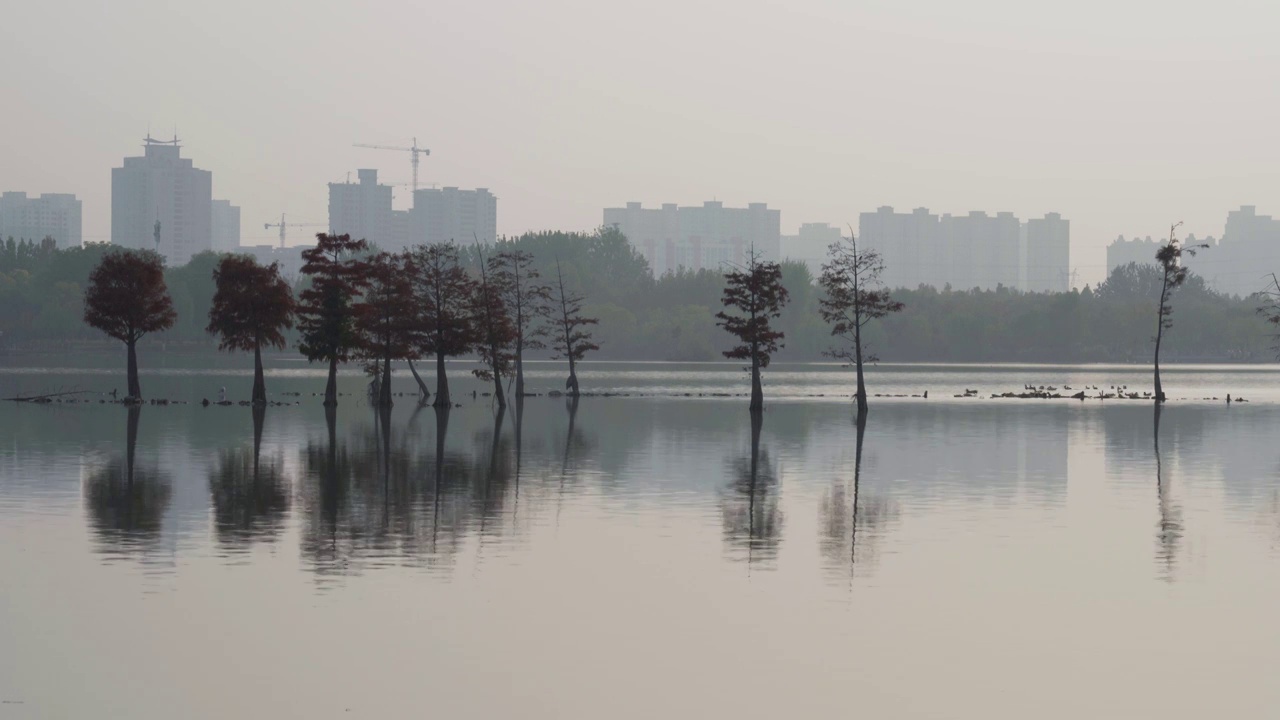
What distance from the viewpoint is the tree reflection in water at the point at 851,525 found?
24.9 metres

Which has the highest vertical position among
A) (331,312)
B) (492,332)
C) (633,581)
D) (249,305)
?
(249,305)

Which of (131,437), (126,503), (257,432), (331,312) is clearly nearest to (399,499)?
(126,503)

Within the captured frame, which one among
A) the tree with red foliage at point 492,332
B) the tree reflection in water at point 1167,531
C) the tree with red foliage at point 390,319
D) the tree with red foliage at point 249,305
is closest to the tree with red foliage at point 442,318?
the tree with red foliage at point 390,319

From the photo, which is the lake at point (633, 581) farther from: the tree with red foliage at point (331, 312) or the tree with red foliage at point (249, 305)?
the tree with red foliage at point (331, 312)

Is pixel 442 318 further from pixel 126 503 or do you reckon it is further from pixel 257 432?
pixel 126 503

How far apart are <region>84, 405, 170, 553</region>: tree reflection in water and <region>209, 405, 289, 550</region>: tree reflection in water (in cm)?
114

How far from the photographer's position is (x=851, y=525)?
2941cm

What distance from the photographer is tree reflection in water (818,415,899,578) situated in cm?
2488

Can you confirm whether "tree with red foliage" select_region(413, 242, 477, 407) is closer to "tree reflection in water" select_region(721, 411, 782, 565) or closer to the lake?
the lake

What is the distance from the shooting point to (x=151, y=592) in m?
21.1

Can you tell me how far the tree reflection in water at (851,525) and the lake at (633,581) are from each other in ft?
0.44

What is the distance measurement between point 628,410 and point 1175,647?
56.9m

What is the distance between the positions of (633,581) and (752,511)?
9.06 metres

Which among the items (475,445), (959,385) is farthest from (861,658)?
(959,385)
